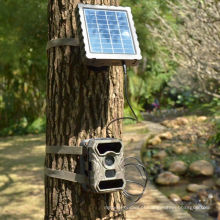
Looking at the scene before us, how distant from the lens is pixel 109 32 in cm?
218

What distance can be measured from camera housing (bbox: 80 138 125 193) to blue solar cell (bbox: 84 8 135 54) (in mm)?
521

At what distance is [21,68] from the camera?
42.6 ft

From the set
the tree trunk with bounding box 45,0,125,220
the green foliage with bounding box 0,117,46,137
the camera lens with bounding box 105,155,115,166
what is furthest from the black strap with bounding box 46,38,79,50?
the green foliage with bounding box 0,117,46,137

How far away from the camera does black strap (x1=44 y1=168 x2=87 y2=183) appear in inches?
88.5

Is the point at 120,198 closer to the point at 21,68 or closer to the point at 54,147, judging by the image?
the point at 54,147

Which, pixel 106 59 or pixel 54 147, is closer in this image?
pixel 106 59

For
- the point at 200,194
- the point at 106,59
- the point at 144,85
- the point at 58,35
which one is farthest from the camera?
the point at 144,85

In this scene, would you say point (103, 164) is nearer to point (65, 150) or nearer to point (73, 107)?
point (65, 150)

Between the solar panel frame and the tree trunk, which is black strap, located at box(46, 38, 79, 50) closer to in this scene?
the tree trunk

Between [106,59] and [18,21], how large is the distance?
7544 mm

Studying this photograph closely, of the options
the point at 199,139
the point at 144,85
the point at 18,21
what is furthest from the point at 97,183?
the point at 144,85

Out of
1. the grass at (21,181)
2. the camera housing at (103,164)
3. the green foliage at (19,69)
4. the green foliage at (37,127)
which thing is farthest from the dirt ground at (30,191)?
the green foliage at (37,127)

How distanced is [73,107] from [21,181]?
176 inches

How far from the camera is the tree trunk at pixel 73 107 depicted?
2.31 m
